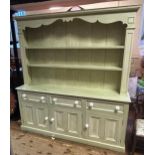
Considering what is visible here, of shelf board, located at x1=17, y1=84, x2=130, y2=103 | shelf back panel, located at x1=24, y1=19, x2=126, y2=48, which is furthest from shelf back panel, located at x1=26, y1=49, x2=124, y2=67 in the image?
shelf board, located at x1=17, y1=84, x2=130, y2=103

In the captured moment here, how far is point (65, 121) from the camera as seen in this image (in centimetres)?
216

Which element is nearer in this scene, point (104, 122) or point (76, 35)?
point (104, 122)

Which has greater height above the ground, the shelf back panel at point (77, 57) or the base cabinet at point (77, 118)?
the shelf back panel at point (77, 57)

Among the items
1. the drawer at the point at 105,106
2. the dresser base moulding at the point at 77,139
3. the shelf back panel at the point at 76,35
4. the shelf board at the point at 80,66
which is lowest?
the dresser base moulding at the point at 77,139

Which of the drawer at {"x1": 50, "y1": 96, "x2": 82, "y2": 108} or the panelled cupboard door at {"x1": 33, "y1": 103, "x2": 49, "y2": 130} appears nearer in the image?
the drawer at {"x1": 50, "y1": 96, "x2": 82, "y2": 108}

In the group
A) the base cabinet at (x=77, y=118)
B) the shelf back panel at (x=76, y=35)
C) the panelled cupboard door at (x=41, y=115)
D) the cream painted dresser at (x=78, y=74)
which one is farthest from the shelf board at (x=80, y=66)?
the panelled cupboard door at (x=41, y=115)

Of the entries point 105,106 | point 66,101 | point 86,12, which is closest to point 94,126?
point 105,106

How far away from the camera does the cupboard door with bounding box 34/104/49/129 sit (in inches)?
88.6

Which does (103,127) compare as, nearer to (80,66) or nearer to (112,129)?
(112,129)

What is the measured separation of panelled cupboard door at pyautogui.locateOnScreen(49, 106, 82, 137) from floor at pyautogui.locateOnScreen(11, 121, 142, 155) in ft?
0.56

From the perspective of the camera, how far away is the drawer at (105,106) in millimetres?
1825

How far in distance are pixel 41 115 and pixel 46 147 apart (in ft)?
1.58

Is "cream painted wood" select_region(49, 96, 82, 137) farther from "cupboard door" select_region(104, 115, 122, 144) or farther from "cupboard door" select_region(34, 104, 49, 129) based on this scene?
"cupboard door" select_region(104, 115, 122, 144)

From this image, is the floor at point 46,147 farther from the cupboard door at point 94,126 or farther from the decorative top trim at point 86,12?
the decorative top trim at point 86,12
